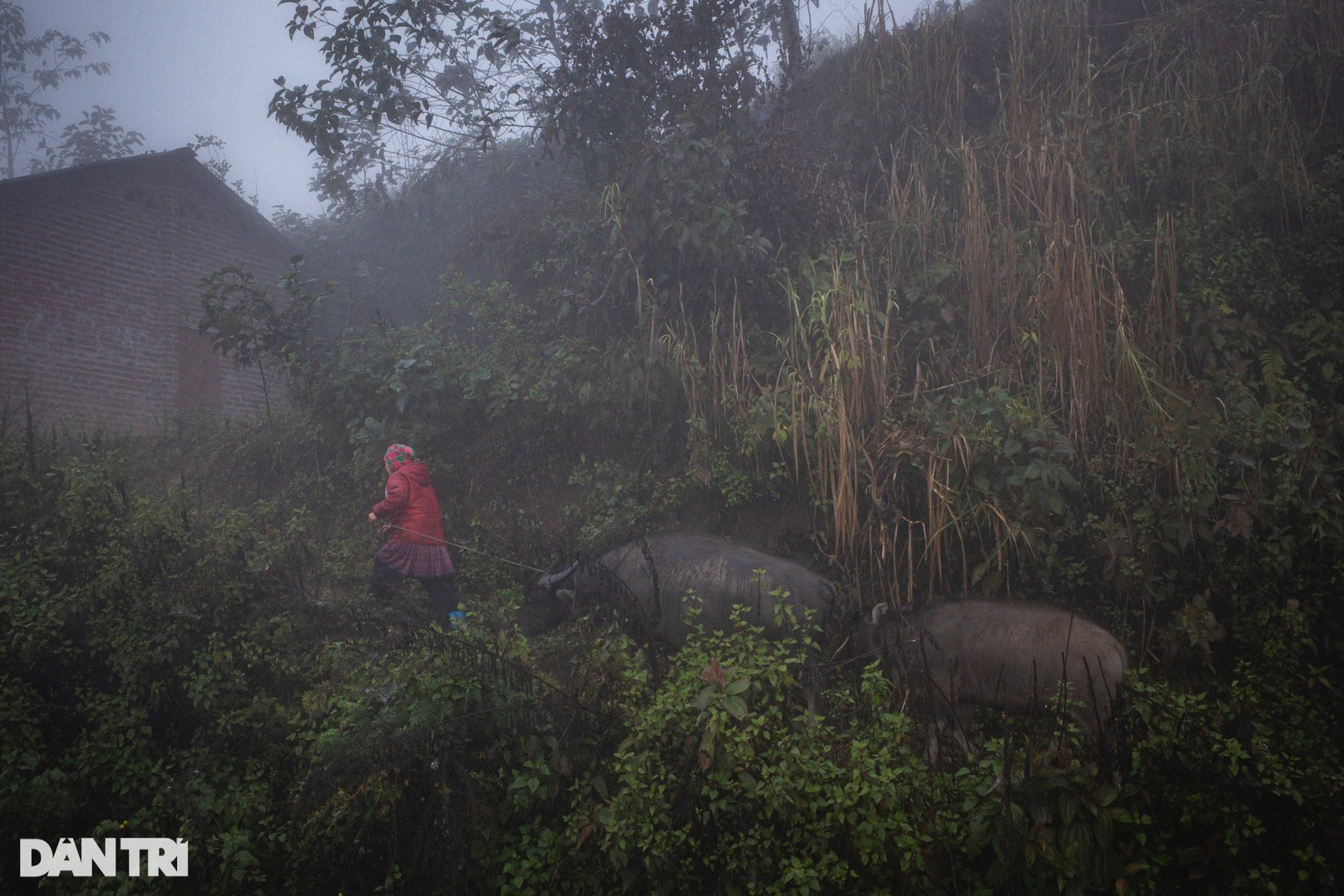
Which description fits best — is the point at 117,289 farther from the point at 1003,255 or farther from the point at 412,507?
the point at 1003,255

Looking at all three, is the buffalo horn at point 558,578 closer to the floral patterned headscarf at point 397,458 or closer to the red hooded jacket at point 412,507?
the red hooded jacket at point 412,507

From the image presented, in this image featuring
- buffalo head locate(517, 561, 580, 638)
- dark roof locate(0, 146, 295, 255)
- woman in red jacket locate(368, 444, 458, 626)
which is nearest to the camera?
buffalo head locate(517, 561, 580, 638)

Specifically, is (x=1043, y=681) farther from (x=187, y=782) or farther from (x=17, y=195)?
(x=17, y=195)

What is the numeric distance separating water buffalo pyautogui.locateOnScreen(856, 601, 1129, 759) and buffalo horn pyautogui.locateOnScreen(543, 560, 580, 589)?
1987 mm

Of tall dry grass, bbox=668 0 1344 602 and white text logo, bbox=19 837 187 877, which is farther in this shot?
tall dry grass, bbox=668 0 1344 602

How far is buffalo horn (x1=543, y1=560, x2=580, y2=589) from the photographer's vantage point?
17.8 feet

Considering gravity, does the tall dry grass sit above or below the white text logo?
above

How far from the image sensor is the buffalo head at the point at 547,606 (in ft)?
17.8

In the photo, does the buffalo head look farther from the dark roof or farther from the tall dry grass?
the dark roof

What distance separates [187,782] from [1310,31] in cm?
991

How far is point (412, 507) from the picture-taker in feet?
19.6

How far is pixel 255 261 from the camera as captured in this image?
12.3 meters

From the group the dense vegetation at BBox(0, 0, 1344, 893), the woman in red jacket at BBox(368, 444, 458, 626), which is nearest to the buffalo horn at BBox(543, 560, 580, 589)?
the dense vegetation at BBox(0, 0, 1344, 893)

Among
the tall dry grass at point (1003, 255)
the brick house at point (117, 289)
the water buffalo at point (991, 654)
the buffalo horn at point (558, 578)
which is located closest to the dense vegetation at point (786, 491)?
the tall dry grass at point (1003, 255)
